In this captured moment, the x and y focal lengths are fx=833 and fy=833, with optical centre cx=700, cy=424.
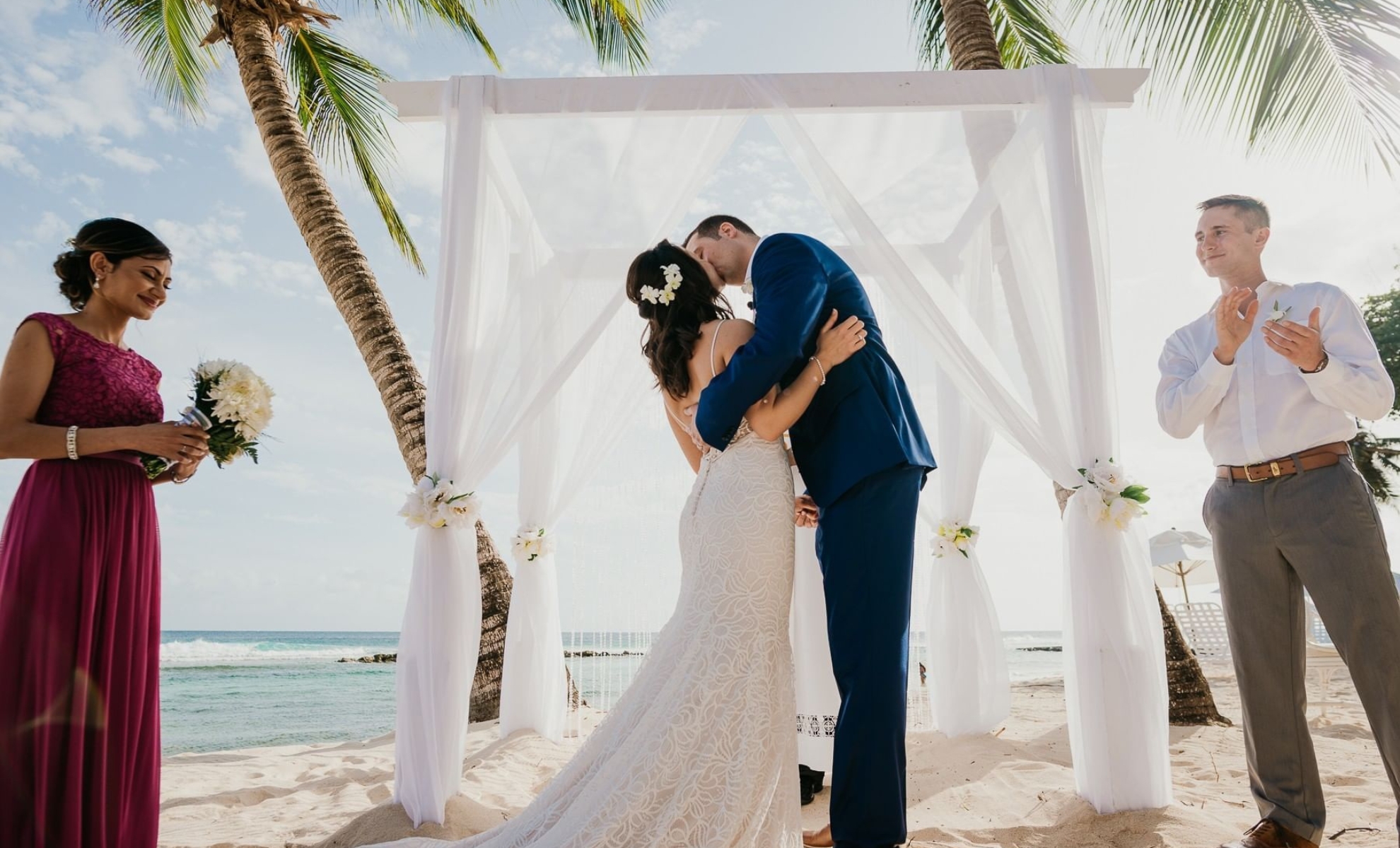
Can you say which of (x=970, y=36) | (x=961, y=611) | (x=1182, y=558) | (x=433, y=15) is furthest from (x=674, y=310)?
(x=1182, y=558)

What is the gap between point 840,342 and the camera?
2521 millimetres

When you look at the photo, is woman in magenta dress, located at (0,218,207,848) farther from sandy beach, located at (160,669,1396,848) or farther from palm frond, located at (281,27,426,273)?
palm frond, located at (281,27,426,273)

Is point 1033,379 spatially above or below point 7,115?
below

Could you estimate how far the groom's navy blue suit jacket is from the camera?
241cm

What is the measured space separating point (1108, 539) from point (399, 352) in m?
4.92

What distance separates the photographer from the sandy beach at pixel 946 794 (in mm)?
3102

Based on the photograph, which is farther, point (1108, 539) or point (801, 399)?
Result: point (1108, 539)

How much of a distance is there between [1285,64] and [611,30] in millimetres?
5246

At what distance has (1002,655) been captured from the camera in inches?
199

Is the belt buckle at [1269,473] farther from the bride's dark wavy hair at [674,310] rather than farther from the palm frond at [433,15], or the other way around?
the palm frond at [433,15]

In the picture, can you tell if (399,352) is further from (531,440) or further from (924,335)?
(924,335)

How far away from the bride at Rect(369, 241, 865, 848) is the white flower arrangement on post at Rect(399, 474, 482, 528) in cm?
111

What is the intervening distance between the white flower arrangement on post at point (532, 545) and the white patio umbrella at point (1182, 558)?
30.2 ft

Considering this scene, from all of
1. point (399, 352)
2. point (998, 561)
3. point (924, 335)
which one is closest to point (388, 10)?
point (399, 352)
